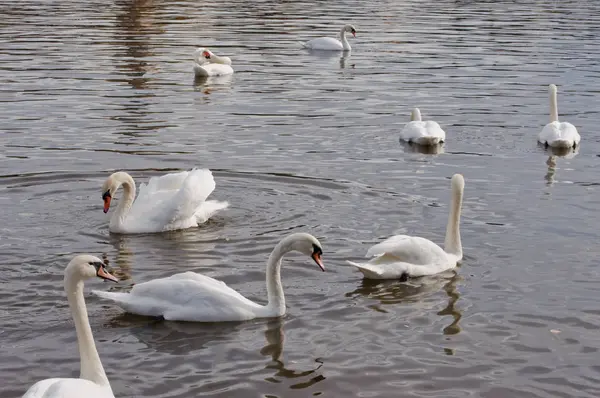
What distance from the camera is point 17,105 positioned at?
2183 cm

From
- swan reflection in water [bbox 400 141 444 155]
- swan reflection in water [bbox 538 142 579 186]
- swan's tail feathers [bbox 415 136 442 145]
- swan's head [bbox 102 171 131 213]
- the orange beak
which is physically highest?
swan's head [bbox 102 171 131 213]

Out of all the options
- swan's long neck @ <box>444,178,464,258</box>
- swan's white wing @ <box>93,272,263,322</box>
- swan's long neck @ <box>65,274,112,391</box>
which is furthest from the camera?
swan's long neck @ <box>444,178,464,258</box>

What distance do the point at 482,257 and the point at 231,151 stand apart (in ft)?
21.3

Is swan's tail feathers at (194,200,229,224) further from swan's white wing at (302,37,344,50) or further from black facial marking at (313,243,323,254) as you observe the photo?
swan's white wing at (302,37,344,50)

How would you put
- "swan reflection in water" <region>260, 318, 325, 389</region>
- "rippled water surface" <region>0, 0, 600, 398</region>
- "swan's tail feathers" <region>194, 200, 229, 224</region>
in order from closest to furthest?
1. "swan reflection in water" <region>260, 318, 325, 389</region>
2. "rippled water surface" <region>0, 0, 600, 398</region>
3. "swan's tail feathers" <region>194, 200, 229, 224</region>

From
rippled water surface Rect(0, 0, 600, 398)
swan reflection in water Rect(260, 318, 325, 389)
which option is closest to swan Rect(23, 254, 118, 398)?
rippled water surface Rect(0, 0, 600, 398)

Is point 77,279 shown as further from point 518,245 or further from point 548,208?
point 548,208

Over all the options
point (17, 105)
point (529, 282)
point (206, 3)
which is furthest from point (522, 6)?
point (529, 282)

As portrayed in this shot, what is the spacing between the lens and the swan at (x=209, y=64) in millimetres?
26422

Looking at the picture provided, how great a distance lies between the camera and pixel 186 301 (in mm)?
10141

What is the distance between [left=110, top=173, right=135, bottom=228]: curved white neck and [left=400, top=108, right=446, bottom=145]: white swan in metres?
6.24

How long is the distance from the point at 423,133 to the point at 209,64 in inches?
382

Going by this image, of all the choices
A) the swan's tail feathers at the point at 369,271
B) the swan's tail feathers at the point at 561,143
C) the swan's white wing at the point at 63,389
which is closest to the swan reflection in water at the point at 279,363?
the swan's tail feathers at the point at 369,271

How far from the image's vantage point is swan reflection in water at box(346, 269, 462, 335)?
1077cm
